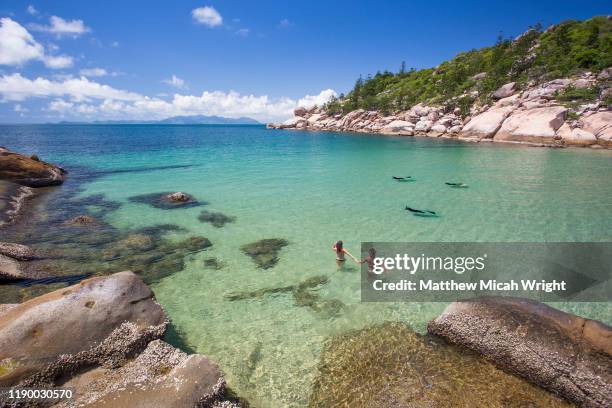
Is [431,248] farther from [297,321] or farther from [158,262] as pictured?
[158,262]

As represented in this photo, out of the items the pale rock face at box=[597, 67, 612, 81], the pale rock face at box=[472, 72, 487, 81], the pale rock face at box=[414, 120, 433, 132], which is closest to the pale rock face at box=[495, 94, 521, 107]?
the pale rock face at box=[597, 67, 612, 81]

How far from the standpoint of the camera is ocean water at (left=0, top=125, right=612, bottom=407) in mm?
7430

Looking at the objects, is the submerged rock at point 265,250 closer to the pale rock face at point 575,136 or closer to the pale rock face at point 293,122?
the pale rock face at point 575,136

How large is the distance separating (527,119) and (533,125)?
2.22m

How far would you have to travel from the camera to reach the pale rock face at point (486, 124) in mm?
52231

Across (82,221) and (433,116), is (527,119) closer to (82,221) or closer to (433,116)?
(433,116)

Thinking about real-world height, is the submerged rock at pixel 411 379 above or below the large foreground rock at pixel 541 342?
below

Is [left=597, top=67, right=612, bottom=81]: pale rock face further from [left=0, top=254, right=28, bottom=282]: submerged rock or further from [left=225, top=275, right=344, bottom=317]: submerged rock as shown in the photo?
[left=0, top=254, right=28, bottom=282]: submerged rock

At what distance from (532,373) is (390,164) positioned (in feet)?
94.1

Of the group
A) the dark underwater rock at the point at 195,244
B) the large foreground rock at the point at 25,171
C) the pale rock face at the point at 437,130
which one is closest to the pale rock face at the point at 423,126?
the pale rock face at the point at 437,130

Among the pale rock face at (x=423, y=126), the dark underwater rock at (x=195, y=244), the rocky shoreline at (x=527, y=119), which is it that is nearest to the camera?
the dark underwater rock at (x=195, y=244)

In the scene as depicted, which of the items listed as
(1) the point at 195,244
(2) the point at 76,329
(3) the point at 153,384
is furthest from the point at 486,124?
(2) the point at 76,329

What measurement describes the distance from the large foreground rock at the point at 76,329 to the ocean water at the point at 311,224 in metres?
1.56

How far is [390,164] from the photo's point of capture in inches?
1291
